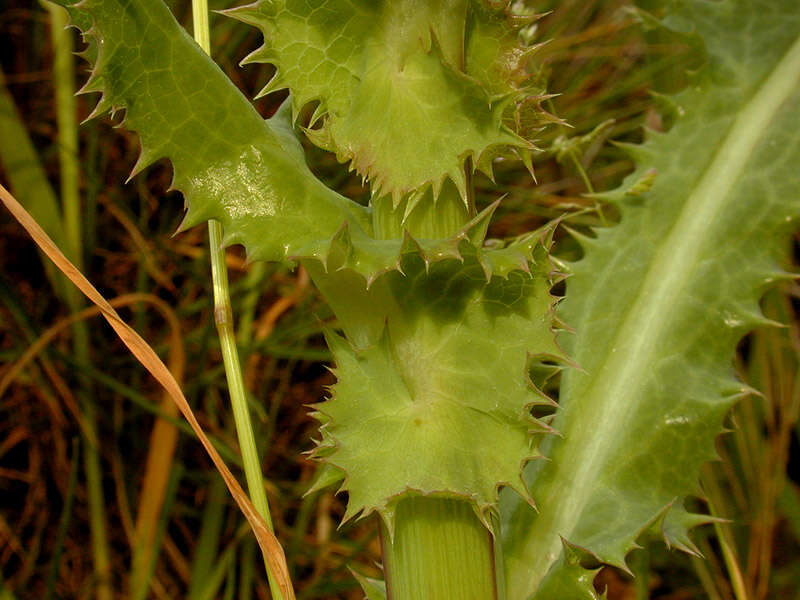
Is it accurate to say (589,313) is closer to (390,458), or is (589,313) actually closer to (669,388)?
(669,388)

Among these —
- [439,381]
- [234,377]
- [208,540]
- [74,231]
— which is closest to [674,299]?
[439,381]

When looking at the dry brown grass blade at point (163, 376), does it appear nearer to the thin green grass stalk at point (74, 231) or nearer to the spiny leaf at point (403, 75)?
the spiny leaf at point (403, 75)

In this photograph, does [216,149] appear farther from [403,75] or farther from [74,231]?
[74,231]

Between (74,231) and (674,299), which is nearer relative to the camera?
(674,299)

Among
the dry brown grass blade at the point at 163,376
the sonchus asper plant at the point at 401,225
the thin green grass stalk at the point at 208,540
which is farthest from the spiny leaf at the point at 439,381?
the thin green grass stalk at the point at 208,540

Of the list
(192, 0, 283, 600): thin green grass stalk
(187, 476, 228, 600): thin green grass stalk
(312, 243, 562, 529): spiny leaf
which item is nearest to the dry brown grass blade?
(192, 0, 283, 600): thin green grass stalk

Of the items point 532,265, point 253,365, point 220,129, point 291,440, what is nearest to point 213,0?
point 253,365
